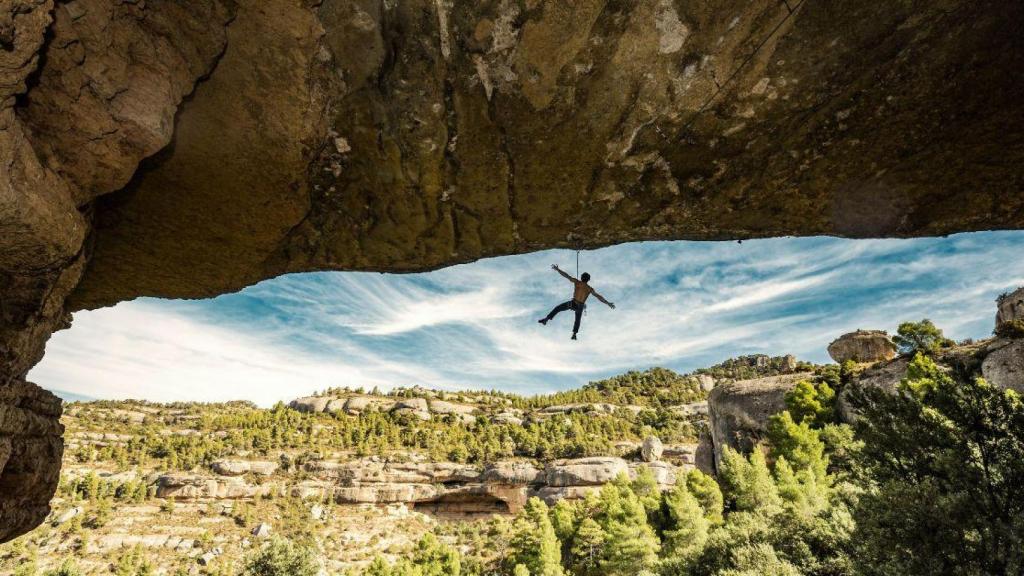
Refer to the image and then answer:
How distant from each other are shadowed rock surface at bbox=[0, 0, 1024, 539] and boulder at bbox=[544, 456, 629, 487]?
7873cm

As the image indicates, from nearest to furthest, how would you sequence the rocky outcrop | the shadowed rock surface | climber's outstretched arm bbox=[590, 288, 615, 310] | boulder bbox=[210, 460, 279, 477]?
the shadowed rock surface → climber's outstretched arm bbox=[590, 288, 615, 310] → the rocky outcrop → boulder bbox=[210, 460, 279, 477]

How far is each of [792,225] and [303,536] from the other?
80.8 metres

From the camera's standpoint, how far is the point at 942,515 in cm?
951

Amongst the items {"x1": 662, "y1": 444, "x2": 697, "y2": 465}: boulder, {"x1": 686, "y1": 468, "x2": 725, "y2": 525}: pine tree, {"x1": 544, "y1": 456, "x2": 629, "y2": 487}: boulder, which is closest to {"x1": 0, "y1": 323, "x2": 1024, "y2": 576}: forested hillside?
{"x1": 686, "y1": 468, "x2": 725, "y2": 525}: pine tree

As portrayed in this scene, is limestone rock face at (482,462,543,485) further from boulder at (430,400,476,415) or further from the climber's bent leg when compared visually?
the climber's bent leg

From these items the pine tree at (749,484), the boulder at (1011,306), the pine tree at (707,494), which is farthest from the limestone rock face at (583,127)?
the boulder at (1011,306)

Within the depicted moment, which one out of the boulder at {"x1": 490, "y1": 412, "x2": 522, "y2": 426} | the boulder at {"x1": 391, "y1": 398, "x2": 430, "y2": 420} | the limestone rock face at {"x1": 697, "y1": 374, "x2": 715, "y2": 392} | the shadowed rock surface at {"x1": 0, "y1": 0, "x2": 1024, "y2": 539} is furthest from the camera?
the limestone rock face at {"x1": 697, "y1": 374, "x2": 715, "y2": 392}

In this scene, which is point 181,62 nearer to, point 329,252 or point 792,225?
point 329,252

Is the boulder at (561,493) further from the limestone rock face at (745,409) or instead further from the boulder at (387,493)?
the limestone rock face at (745,409)

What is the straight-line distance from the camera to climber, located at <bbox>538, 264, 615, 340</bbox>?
34.0ft

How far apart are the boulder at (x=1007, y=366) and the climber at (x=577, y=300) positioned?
28188mm

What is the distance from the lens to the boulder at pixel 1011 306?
119 ft

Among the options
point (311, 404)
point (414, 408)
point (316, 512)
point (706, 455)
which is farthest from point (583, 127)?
point (311, 404)

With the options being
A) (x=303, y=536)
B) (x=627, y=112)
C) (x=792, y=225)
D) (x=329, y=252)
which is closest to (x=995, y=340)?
(x=792, y=225)
